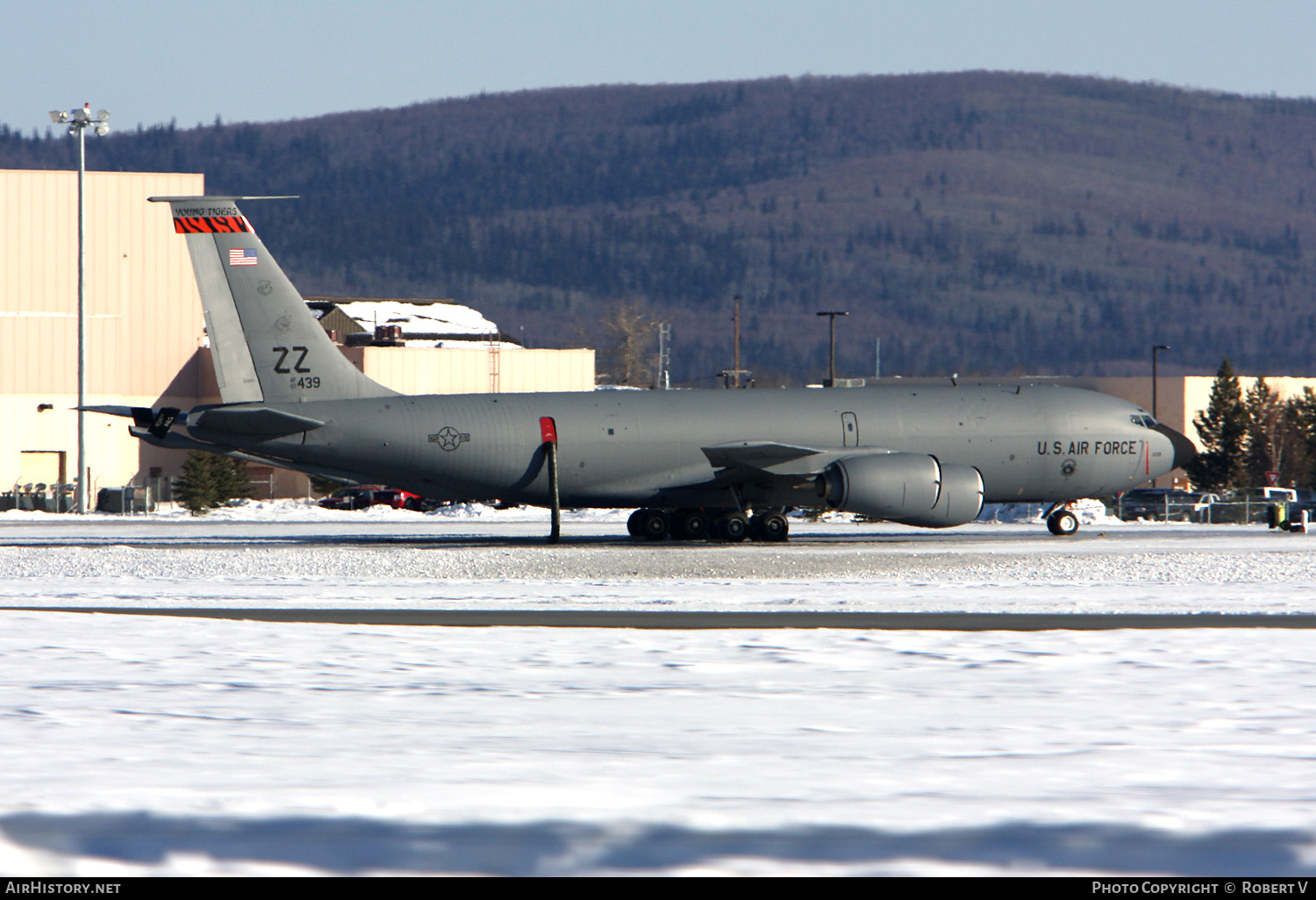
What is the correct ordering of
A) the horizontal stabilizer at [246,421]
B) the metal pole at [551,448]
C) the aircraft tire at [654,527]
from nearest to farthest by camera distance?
1. the horizontal stabilizer at [246,421]
2. the metal pole at [551,448]
3. the aircraft tire at [654,527]

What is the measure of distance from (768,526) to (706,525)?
64.5 inches

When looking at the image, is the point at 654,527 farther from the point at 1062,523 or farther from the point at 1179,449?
the point at 1179,449

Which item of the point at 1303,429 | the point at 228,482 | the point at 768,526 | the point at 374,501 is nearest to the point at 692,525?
the point at 768,526

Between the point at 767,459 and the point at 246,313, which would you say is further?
the point at 767,459

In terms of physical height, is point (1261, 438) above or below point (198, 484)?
above

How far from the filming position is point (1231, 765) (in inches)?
384

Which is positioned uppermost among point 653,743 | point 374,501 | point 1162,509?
point 653,743

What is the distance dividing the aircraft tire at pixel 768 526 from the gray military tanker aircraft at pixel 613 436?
0.21 ft

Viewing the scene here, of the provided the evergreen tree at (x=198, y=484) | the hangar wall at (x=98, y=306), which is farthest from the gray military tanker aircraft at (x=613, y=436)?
the hangar wall at (x=98, y=306)

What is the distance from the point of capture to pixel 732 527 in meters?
37.7

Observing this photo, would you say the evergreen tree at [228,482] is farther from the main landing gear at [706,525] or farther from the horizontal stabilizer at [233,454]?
the main landing gear at [706,525]

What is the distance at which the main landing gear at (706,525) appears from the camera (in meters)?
37.7

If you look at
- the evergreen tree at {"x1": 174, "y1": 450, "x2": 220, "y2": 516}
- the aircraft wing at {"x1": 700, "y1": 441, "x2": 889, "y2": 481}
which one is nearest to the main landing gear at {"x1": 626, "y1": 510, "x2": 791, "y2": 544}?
the aircraft wing at {"x1": 700, "y1": 441, "x2": 889, "y2": 481}
